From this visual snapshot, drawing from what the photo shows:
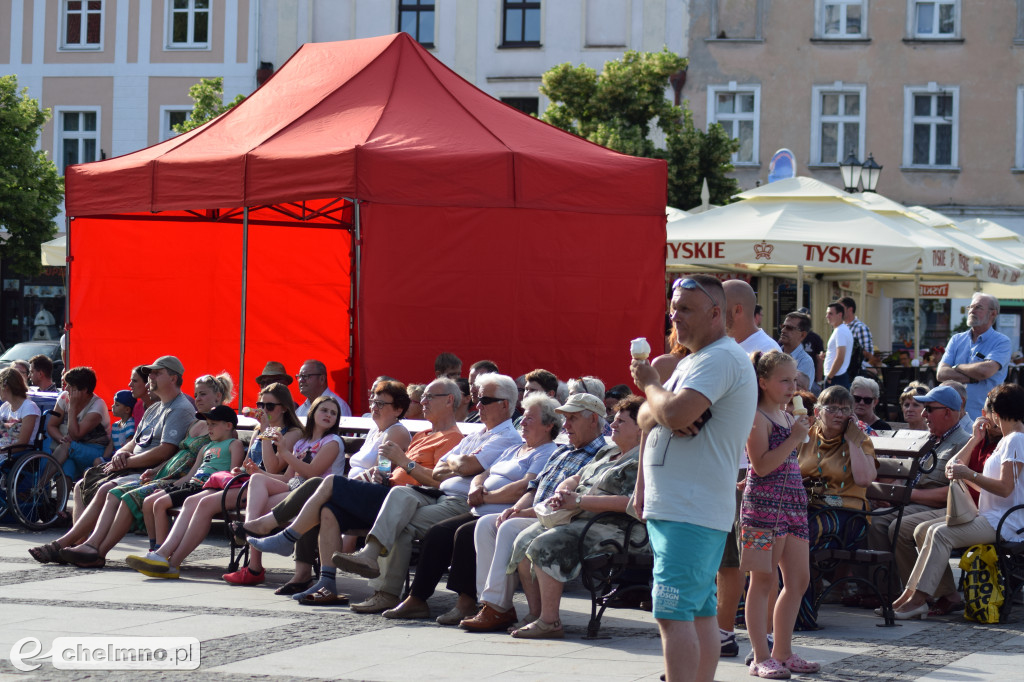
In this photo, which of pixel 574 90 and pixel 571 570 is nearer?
pixel 571 570

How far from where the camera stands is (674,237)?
15.6 meters

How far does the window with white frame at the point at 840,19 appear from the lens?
31922 millimetres

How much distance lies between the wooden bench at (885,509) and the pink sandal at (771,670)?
1406 millimetres

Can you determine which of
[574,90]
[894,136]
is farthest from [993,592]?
[894,136]

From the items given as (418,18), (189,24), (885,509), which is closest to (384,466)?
(885,509)

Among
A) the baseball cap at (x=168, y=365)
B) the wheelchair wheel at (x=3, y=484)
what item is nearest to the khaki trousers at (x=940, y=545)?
the baseball cap at (x=168, y=365)

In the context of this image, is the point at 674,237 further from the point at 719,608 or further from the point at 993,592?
the point at 719,608

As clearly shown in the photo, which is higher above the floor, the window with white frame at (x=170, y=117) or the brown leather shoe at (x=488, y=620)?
the window with white frame at (x=170, y=117)

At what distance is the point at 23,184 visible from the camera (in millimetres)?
29562

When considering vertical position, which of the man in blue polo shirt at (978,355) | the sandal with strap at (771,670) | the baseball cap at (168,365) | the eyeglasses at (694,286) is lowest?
the sandal with strap at (771,670)

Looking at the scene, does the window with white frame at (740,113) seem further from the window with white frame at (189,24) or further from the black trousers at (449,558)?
the black trousers at (449,558)

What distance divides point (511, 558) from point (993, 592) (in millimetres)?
2762

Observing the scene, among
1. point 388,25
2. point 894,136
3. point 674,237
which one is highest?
point 388,25
